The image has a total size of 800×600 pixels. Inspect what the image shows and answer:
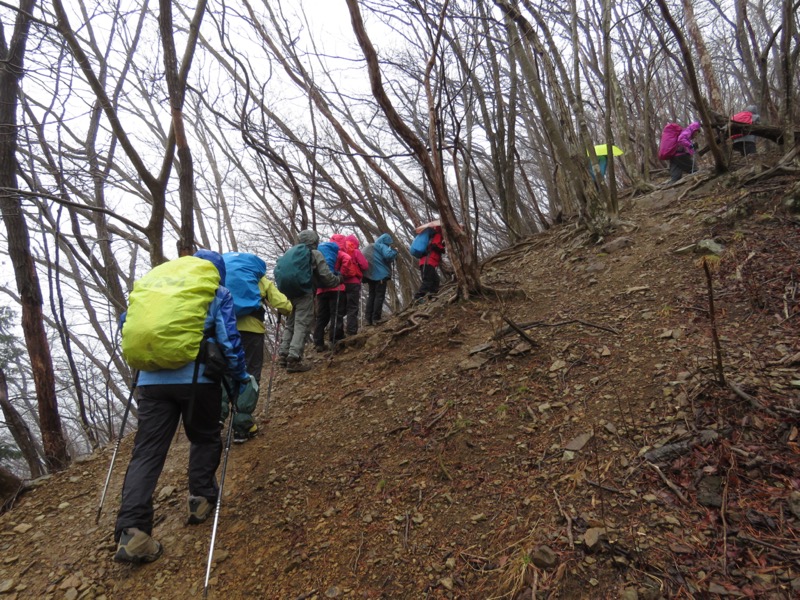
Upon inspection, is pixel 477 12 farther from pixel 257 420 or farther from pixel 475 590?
pixel 475 590

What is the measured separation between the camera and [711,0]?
13.1 metres

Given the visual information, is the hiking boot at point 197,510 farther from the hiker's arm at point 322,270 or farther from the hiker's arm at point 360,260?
the hiker's arm at point 360,260

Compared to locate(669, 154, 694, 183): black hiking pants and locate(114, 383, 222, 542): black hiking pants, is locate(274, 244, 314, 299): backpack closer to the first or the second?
locate(114, 383, 222, 542): black hiking pants

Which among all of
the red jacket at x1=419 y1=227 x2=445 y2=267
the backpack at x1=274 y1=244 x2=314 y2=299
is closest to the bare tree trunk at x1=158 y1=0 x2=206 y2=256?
the backpack at x1=274 y1=244 x2=314 y2=299

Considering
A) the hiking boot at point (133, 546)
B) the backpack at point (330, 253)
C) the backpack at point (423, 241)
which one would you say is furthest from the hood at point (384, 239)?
the hiking boot at point (133, 546)

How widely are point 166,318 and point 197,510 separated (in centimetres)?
152

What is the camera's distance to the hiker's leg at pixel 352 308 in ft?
23.3

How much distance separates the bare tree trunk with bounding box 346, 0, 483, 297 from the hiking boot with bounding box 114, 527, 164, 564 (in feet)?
14.1

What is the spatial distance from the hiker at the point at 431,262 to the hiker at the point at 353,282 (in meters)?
1.31

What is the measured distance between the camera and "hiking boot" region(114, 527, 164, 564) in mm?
2676

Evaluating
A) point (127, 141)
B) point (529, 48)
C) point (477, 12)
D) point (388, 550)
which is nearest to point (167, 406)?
point (388, 550)

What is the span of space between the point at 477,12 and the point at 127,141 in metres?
6.31

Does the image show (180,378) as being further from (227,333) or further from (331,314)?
(331,314)

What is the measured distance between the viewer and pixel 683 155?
27.3 feet
